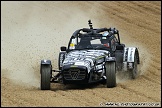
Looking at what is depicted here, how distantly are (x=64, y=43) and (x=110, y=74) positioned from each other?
1031 centimetres

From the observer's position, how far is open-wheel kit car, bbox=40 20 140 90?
15891 millimetres

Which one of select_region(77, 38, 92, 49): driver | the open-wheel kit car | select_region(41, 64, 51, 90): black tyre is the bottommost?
select_region(41, 64, 51, 90): black tyre

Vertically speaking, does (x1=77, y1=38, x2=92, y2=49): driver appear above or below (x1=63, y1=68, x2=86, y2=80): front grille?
above

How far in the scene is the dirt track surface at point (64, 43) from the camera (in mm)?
14594

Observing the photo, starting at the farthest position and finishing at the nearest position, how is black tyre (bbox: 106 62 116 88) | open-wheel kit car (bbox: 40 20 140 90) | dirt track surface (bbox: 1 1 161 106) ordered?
1. open-wheel kit car (bbox: 40 20 140 90)
2. black tyre (bbox: 106 62 116 88)
3. dirt track surface (bbox: 1 1 161 106)

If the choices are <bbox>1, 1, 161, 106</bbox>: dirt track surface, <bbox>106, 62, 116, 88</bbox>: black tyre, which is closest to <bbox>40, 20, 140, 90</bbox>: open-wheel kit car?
<bbox>106, 62, 116, 88</bbox>: black tyre

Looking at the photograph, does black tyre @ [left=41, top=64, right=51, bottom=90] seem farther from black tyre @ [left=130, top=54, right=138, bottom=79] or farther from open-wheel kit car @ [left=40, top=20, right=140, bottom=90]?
black tyre @ [left=130, top=54, right=138, bottom=79]

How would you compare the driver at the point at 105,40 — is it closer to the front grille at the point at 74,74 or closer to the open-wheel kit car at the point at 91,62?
the open-wheel kit car at the point at 91,62

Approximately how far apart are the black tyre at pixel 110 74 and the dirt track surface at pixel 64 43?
0.25 metres

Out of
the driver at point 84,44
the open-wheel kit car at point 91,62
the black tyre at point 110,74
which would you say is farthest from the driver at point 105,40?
the black tyre at point 110,74

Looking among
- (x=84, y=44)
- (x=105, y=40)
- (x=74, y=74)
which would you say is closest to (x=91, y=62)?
(x=74, y=74)

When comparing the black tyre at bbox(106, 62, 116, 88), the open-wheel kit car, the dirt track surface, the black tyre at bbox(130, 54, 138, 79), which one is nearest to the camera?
the dirt track surface

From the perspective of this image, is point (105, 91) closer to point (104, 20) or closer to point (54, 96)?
point (54, 96)

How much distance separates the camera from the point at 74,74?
1591cm
